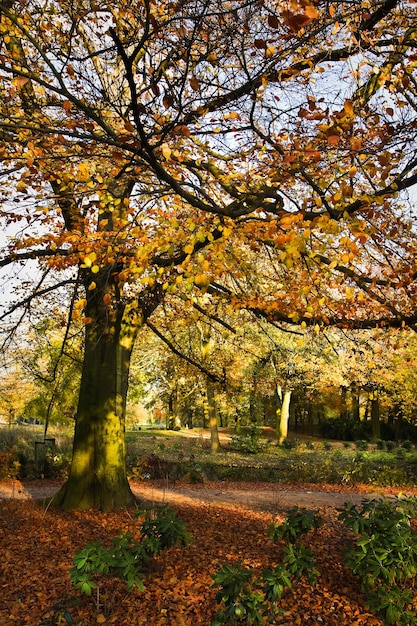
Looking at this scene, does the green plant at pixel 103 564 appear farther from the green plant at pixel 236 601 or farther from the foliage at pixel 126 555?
the green plant at pixel 236 601

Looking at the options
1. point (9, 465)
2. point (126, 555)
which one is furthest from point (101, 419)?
point (9, 465)

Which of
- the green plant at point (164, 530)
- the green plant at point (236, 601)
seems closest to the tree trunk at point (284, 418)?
the green plant at point (164, 530)

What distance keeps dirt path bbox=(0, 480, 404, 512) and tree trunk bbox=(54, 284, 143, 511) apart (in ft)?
5.42

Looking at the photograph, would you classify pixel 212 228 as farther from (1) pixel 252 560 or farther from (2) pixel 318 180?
(1) pixel 252 560

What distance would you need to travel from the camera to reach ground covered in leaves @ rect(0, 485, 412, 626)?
380cm

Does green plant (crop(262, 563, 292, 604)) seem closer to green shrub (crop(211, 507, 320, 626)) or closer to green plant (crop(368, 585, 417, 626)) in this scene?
green shrub (crop(211, 507, 320, 626))

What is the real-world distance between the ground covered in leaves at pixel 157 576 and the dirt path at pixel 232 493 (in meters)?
2.14

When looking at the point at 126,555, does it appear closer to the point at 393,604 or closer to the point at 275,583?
the point at 275,583

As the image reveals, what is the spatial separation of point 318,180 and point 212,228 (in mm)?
1692

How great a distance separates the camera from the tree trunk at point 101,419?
6883 millimetres

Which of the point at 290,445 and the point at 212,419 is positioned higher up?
the point at 212,419

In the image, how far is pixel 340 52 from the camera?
193 inches

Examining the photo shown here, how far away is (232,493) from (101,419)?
459cm

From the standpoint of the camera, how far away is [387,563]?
3.79 metres
